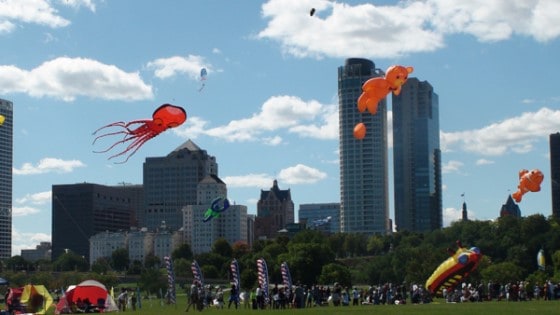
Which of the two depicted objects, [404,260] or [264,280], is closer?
[264,280]

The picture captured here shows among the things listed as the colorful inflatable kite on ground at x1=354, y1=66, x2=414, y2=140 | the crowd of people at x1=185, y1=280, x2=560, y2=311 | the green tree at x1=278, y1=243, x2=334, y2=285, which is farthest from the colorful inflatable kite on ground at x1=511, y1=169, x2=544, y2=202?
the green tree at x1=278, y1=243, x2=334, y2=285

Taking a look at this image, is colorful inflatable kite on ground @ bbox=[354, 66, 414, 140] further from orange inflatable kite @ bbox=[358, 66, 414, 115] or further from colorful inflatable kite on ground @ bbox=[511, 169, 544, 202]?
colorful inflatable kite on ground @ bbox=[511, 169, 544, 202]

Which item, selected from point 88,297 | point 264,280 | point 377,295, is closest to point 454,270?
point 377,295

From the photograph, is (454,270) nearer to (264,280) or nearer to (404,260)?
(264,280)

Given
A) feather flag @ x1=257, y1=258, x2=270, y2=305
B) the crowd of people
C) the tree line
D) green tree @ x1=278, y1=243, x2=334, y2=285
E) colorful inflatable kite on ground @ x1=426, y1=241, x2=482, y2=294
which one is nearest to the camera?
feather flag @ x1=257, y1=258, x2=270, y2=305

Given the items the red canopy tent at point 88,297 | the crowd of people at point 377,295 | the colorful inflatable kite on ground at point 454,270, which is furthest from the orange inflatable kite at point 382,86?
the red canopy tent at point 88,297

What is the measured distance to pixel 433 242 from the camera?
14288cm

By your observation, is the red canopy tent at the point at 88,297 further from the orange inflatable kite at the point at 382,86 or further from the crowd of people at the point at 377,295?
the orange inflatable kite at the point at 382,86

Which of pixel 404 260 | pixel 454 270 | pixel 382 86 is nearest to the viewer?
pixel 382 86

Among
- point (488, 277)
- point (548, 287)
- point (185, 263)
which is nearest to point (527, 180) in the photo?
point (548, 287)

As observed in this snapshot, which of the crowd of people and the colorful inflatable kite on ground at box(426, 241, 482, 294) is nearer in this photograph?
the crowd of people

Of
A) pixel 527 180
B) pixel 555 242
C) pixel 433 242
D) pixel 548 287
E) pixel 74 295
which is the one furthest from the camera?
pixel 433 242

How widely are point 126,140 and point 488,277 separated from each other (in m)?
65.4

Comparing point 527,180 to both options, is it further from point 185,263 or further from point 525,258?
point 185,263
